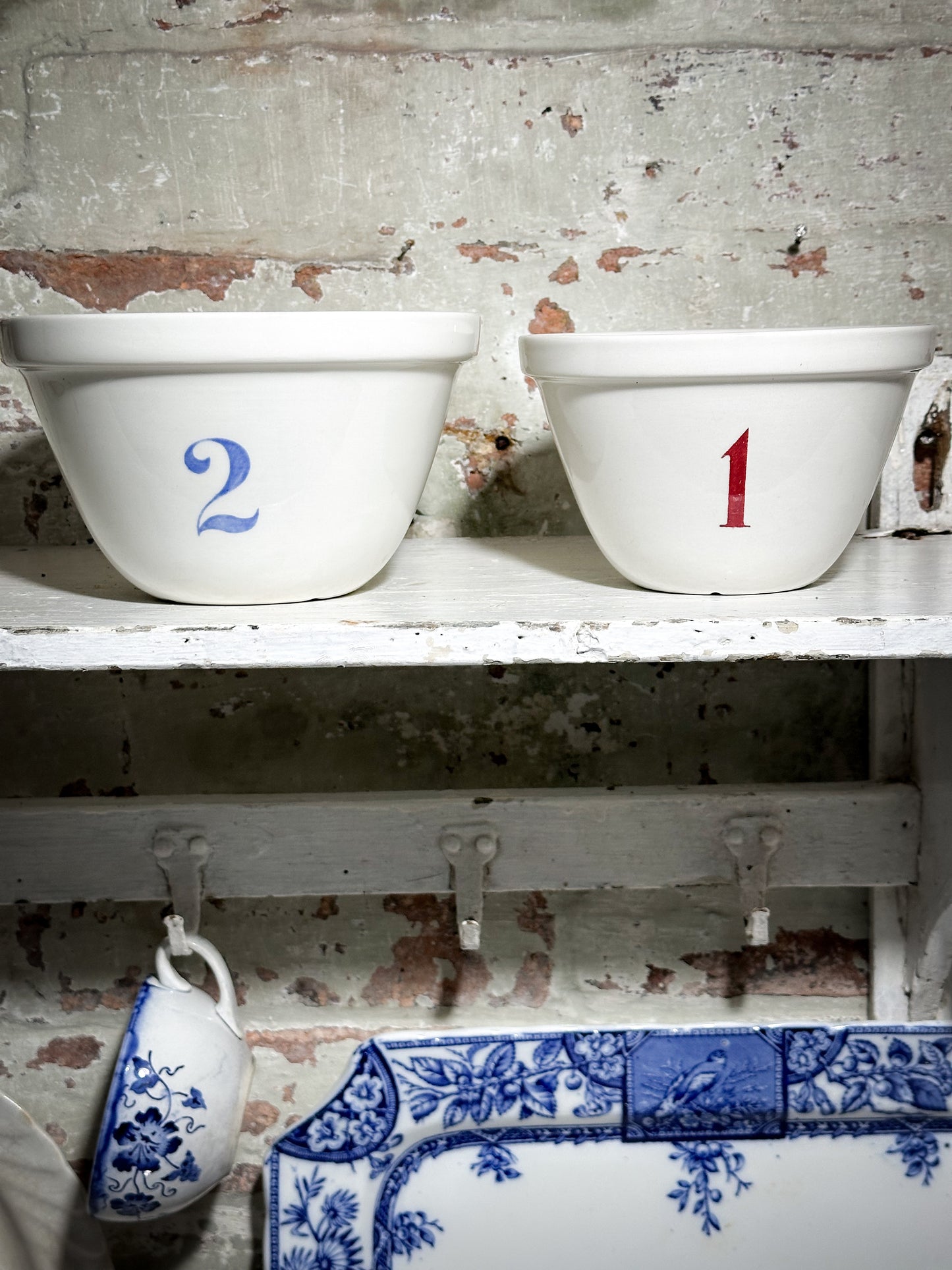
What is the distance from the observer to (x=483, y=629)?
478 millimetres

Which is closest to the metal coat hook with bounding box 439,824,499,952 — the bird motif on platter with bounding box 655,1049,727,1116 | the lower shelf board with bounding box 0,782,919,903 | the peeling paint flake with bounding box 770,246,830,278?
the lower shelf board with bounding box 0,782,919,903

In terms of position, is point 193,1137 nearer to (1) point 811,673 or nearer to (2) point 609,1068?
(2) point 609,1068

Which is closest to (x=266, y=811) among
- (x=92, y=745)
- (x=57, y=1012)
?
(x=92, y=745)

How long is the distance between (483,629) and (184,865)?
1.10ft

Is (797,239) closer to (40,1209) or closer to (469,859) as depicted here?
(469,859)

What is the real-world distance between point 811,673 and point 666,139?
366 mm

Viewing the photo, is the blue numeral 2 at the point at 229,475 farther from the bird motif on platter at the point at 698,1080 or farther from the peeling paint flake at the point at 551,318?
the bird motif on platter at the point at 698,1080

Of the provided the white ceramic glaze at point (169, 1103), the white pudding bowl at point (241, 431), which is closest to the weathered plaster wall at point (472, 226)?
the white ceramic glaze at point (169, 1103)

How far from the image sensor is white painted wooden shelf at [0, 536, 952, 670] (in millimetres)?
476

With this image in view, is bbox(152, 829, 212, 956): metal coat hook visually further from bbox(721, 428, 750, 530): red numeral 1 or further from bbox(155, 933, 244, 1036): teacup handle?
bbox(721, 428, 750, 530): red numeral 1

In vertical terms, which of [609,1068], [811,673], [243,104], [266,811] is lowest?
[609,1068]

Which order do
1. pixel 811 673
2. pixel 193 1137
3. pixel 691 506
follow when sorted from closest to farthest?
pixel 691 506
pixel 193 1137
pixel 811 673

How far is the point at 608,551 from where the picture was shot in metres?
0.55

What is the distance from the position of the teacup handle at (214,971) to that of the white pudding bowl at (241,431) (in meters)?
0.27
